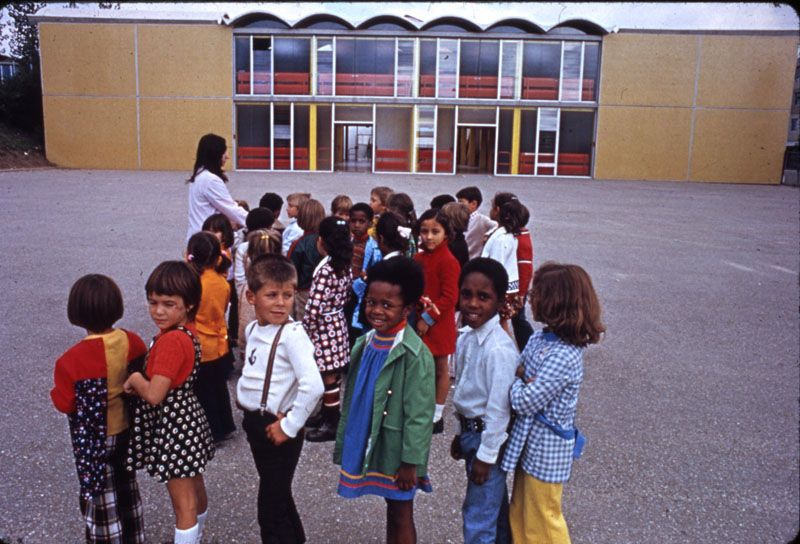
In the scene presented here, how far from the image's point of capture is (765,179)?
30969mm

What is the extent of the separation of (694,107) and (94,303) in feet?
106

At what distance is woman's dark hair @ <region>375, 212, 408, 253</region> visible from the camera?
4.63m

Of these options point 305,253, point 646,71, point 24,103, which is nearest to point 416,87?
point 646,71

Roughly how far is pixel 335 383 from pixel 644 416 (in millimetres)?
2160

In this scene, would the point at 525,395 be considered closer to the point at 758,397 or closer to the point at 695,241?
the point at 758,397

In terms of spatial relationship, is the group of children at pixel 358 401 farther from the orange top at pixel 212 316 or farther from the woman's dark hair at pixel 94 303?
the orange top at pixel 212 316

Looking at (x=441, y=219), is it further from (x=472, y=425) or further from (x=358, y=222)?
(x=472, y=425)

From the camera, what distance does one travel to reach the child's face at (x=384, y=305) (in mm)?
2701

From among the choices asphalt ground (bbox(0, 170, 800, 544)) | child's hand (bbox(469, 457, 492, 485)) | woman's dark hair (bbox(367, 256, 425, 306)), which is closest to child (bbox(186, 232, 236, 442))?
asphalt ground (bbox(0, 170, 800, 544))

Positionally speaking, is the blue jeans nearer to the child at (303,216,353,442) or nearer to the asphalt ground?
the asphalt ground

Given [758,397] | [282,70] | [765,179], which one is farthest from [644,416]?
[765,179]

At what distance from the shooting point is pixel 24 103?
33281 mm

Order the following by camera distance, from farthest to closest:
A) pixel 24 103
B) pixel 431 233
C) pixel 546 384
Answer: pixel 24 103, pixel 431 233, pixel 546 384

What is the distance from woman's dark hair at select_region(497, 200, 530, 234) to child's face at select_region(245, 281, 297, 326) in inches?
110
